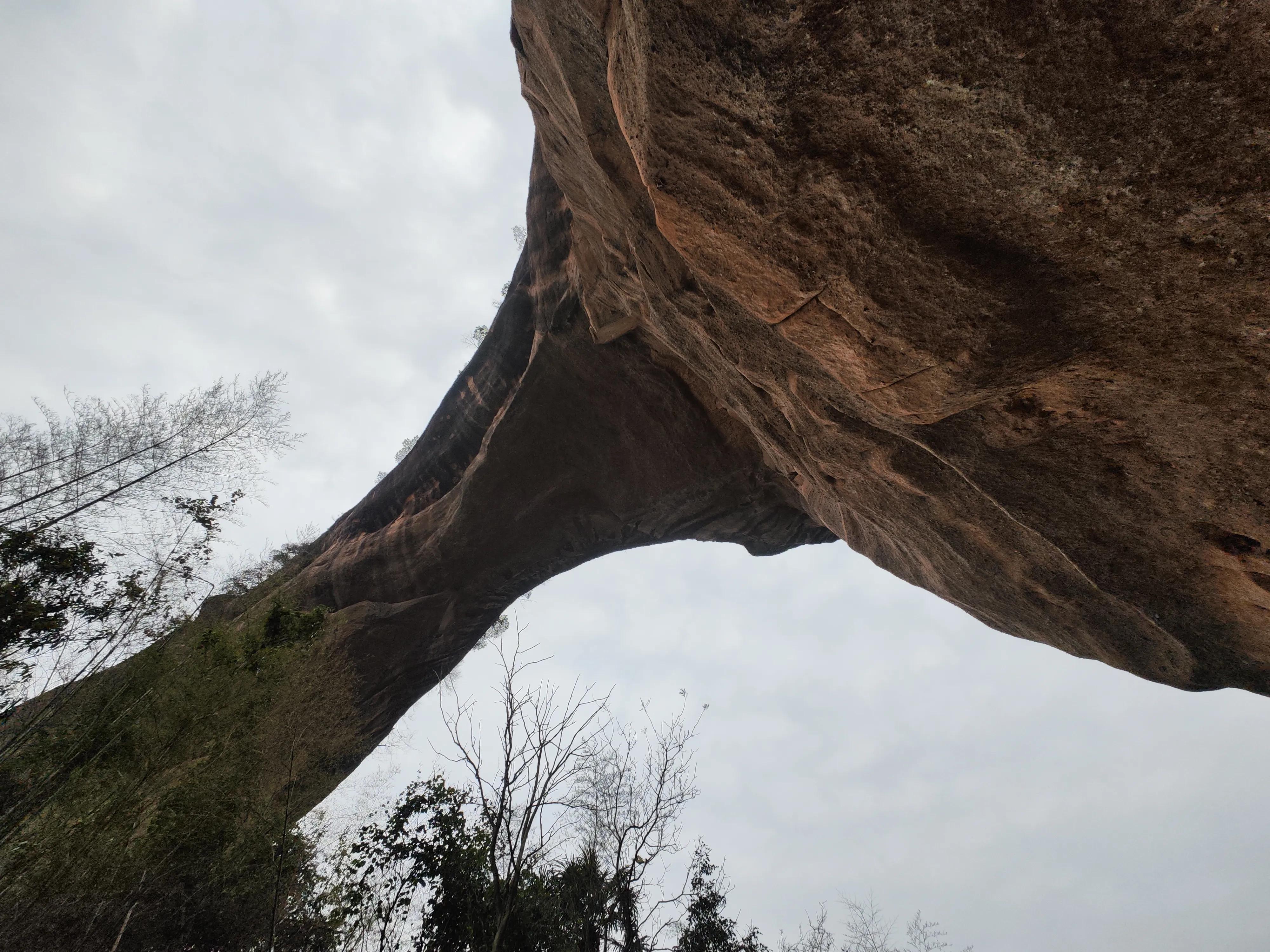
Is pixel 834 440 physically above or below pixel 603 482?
below

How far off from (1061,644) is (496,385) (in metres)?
7.14

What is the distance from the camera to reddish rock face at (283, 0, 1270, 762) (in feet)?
5.70

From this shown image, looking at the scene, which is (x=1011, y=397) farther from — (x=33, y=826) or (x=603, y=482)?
(x=33, y=826)

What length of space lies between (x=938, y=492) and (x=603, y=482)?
519 centimetres

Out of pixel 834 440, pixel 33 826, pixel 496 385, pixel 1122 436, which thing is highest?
pixel 496 385

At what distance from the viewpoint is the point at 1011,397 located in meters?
2.96

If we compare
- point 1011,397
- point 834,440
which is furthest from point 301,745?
point 1011,397

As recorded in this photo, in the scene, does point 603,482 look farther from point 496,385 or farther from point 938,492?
point 938,492

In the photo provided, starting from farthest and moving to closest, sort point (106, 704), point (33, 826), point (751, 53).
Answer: point (106, 704) → point (33, 826) → point (751, 53)

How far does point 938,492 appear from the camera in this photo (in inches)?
159

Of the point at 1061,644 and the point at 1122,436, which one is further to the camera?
the point at 1061,644

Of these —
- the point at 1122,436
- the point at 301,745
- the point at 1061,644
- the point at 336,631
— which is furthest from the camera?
the point at 336,631

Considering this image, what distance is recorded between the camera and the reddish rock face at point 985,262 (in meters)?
1.74

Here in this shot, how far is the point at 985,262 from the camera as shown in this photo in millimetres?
2234
